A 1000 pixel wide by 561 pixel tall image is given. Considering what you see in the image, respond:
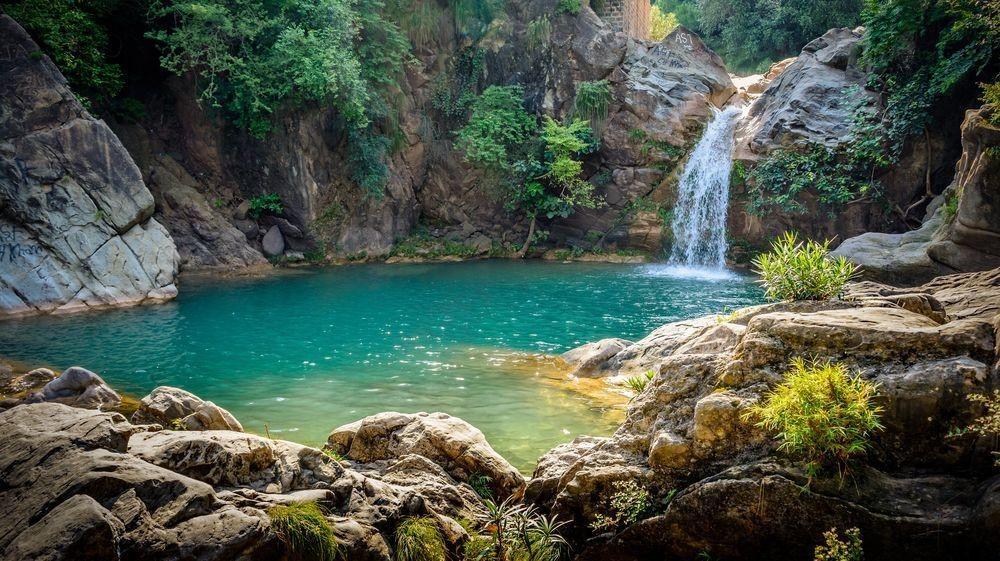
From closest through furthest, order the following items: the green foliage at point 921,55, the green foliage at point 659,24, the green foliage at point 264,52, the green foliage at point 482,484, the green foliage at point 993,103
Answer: the green foliage at point 482,484, the green foliage at point 993,103, the green foliage at point 921,55, the green foliage at point 264,52, the green foliage at point 659,24

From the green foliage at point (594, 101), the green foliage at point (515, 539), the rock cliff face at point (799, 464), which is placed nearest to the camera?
the rock cliff face at point (799, 464)

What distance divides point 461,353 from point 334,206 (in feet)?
46.0

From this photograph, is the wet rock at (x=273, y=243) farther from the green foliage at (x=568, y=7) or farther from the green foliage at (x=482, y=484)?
the green foliage at (x=482, y=484)

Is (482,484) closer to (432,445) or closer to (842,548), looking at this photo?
(432,445)

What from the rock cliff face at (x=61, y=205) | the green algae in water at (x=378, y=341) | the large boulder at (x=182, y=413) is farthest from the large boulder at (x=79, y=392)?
the rock cliff face at (x=61, y=205)

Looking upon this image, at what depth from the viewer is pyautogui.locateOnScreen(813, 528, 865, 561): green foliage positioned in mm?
4230

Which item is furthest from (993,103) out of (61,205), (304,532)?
(61,205)

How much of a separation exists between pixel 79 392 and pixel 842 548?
9.85m

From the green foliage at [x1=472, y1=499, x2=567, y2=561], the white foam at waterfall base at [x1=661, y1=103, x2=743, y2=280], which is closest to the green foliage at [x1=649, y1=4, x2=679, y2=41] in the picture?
the white foam at waterfall base at [x1=661, y1=103, x2=743, y2=280]

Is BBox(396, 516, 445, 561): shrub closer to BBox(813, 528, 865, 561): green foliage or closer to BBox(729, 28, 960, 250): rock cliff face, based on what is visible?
BBox(813, 528, 865, 561): green foliage

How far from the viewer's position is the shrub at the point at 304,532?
4422mm

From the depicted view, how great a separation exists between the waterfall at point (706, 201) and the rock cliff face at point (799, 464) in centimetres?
1734

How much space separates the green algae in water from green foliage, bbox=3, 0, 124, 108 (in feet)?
22.4

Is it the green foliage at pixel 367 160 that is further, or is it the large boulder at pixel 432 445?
the green foliage at pixel 367 160
